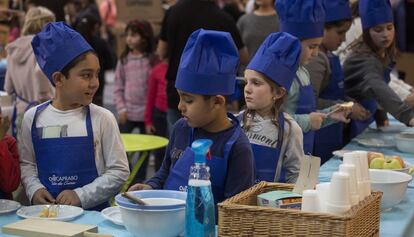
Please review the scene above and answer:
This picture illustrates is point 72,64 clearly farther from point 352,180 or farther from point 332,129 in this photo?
point 332,129

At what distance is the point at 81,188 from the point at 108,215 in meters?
0.47

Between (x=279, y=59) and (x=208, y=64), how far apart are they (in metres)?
0.57

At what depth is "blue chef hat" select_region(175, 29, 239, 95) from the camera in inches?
91.3

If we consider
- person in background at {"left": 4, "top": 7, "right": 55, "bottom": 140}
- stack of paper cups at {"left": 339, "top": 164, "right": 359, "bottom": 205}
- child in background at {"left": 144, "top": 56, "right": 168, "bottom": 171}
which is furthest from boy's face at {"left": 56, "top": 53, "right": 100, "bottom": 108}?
child in background at {"left": 144, "top": 56, "right": 168, "bottom": 171}

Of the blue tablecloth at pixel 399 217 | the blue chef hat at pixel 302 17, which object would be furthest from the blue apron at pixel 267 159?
the blue chef hat at pixel 302 17

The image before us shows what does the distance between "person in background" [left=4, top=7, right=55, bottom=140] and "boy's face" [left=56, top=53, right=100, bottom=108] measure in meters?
2.15

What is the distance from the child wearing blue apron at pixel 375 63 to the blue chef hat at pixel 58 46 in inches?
73.3

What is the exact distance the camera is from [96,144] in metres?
2.82

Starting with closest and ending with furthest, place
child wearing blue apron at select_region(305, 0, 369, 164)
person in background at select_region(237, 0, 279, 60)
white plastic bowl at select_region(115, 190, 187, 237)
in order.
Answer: white plastic bowl at select_region(115, 190, 187, 237)
child wearing blue apron at select_region(305, 0, 369, 164)
person in background at select_region(237, 0, 279, 60)


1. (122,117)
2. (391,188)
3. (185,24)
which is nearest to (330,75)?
(185,24)

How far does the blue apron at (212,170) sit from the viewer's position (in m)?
2.40

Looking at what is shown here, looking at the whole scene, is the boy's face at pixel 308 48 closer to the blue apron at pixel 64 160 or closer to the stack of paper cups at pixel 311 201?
the blue apron at pixel 64 160

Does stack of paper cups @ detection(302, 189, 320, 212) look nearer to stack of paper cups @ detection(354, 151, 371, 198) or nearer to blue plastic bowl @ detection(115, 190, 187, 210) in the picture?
stack of paper cups @ detection(354, 151, 371, 198)

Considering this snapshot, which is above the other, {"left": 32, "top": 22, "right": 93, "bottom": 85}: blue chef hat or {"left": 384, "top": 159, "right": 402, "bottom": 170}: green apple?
{"left": 32, "top": 22, "right": 93, "bottom": 85}: blue chef hat
